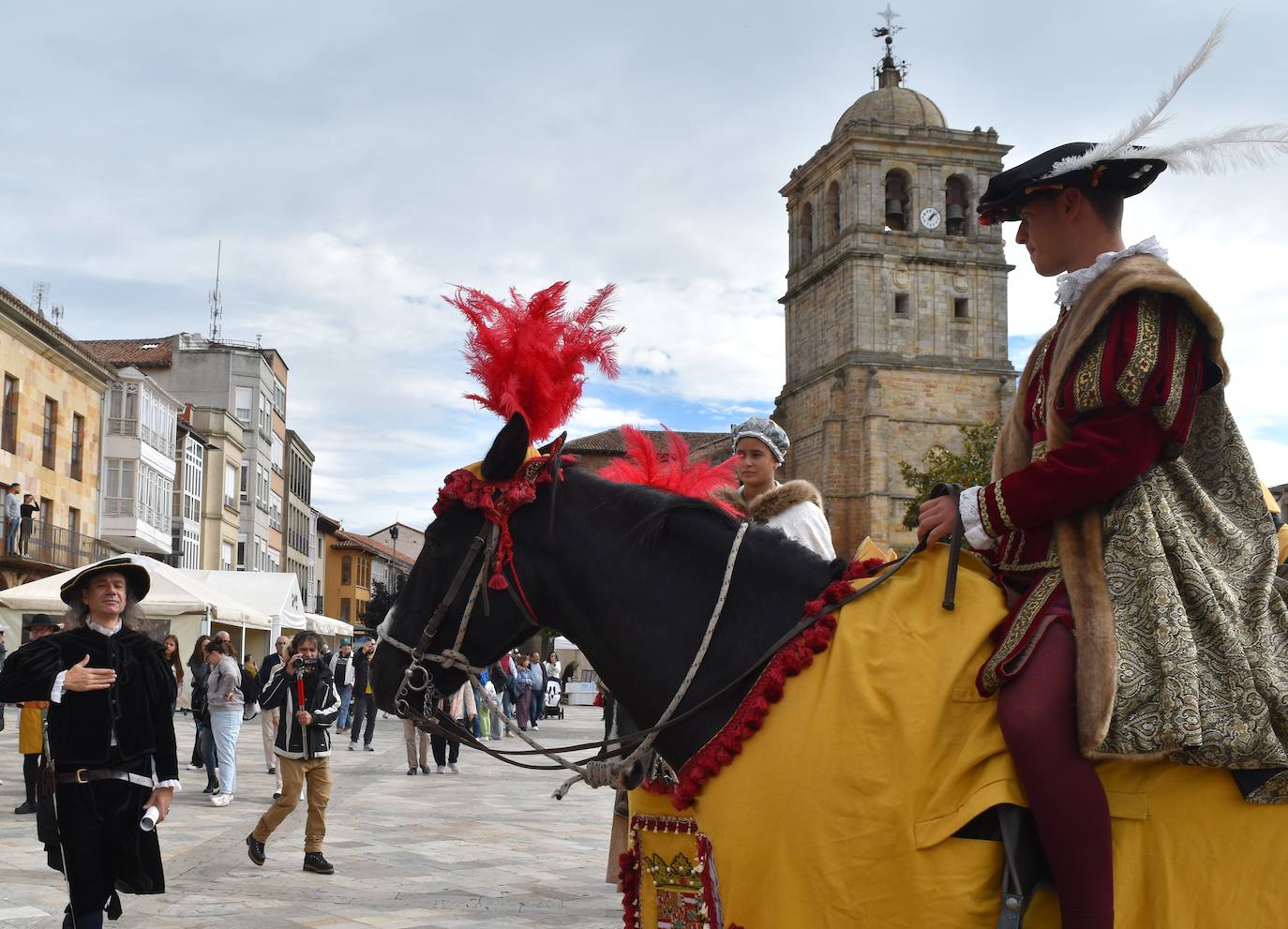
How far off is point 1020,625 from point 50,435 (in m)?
45.0

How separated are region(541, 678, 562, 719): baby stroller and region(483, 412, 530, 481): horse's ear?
113 ft

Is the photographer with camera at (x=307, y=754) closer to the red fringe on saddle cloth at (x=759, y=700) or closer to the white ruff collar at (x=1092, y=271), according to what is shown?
the red fringe on saddle cloth at (x=759, y=700)

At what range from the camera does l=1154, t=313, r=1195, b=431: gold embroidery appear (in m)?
2.92


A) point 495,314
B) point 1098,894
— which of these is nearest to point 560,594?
point 495,314

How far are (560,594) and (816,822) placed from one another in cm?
97

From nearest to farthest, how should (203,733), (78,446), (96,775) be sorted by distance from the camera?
(96,775), (203,733), (78,446)

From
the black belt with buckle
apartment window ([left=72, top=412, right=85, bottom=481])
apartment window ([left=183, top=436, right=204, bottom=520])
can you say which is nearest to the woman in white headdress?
the black belt with buckle

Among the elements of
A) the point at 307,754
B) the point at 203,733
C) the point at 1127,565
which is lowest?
the point at 203,733

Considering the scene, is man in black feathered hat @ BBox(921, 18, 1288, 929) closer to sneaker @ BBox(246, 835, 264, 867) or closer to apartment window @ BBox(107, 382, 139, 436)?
sneaker @ BBox(246, 835, 264, 867)

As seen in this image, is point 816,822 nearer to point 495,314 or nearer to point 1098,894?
point 1098,894

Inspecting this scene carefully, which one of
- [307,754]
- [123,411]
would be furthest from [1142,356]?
[123,411]

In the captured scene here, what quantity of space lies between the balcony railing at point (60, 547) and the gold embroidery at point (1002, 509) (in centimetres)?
3975

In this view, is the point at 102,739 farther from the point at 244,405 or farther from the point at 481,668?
the point at 244,405

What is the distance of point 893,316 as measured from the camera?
232 feet
